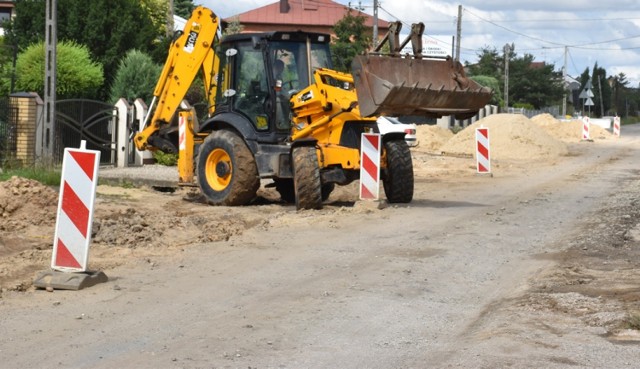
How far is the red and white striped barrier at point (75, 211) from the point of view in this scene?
10.4 meters

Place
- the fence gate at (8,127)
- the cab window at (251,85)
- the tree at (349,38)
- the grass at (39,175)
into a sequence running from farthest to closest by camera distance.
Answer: the tree at (349,38) < the fence gate at (8,127) < the grass at (39,175) < the cab window at (251,85)

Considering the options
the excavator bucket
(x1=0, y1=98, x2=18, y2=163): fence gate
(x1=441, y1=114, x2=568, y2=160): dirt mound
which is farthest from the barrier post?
(x1=441, y1=114, x2=568, y2=160): dirt mound

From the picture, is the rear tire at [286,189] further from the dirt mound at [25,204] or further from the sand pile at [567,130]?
the sand pile at [567,130]

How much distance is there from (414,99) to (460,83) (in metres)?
1.16

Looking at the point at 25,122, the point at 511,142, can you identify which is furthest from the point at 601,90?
the point at 25,122

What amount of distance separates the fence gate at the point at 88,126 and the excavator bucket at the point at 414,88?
1147 centimetres

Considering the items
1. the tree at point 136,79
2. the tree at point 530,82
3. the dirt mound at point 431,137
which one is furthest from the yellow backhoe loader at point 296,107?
the tree at point 530,82

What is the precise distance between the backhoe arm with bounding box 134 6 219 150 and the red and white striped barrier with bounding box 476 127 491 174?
28.9ft

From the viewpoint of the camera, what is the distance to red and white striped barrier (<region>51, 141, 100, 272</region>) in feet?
34.0

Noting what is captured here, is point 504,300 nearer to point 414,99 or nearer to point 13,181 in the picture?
point 414,99

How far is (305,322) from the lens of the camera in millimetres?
8906

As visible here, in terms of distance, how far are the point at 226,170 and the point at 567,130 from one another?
140 ft

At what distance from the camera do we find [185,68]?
20.4 m

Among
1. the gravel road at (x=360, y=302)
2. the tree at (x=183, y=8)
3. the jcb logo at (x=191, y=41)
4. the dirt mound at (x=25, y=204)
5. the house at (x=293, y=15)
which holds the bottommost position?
the gravel road at (x=360, y=302)
